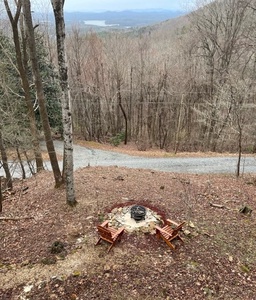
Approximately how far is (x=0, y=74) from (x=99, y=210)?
7.16m

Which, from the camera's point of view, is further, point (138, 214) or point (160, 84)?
point (160, 84)

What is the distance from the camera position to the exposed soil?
4.70 metres

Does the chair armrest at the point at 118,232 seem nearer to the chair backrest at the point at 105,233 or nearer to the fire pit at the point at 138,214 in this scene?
the chair backrest at the point at 105,233

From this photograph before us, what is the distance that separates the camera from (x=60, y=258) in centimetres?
533

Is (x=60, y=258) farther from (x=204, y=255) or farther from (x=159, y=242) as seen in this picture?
(x=204, y=255)

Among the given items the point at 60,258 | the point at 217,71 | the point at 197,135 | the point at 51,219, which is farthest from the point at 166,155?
the point at 60,258

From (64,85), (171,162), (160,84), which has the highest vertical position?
(64,85)

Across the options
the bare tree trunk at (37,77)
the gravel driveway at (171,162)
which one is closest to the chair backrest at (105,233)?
the bare tree trunk at (37,77)

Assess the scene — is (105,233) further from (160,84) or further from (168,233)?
(160,84)

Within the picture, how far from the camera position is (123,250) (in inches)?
214

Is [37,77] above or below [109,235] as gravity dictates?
above

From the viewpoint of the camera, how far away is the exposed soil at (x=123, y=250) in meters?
4.70

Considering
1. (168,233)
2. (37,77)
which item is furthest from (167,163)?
(168,233)

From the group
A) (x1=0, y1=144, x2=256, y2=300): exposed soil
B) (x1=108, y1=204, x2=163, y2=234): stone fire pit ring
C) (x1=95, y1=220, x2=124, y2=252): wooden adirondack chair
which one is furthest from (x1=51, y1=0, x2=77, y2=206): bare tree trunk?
(x1=95, y1=220, x2=124, y2=252): wooden adirondack chair
